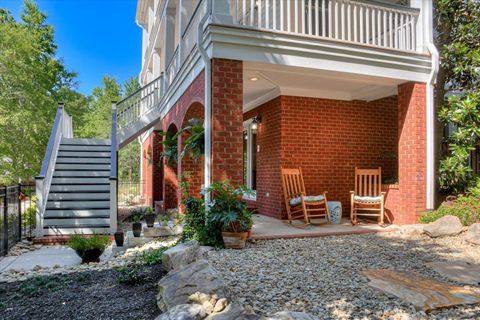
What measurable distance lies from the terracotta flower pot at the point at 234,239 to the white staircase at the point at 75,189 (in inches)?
135

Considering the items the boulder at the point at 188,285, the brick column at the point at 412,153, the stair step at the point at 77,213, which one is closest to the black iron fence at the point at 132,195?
the stair step at the point at 77,213

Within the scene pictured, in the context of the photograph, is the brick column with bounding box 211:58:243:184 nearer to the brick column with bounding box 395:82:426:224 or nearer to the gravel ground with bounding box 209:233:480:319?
the gravel ground with bounding box 209:233:480:319

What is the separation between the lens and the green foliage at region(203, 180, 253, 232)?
4.62 m

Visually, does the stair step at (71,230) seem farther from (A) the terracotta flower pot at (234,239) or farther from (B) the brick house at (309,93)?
(A) the terracotta flower pot at (234,239)

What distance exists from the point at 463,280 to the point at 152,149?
1036cm

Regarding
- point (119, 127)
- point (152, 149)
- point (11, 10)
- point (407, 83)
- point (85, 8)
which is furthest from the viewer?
point (85, 8)

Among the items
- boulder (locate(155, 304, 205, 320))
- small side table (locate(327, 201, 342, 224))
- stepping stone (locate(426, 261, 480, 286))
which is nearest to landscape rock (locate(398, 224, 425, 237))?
small side table (locate(327, 201, 342, 224))

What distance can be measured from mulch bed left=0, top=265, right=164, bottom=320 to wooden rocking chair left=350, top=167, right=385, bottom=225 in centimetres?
413

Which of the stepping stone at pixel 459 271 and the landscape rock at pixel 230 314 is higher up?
the landscape rock at pixel 230 314

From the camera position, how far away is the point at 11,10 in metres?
17.0

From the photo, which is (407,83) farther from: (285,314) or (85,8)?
(85,8)

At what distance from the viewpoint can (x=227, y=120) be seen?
5.11m

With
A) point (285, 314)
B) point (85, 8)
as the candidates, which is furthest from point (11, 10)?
point (285, 314)

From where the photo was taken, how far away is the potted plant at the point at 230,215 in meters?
4.59
